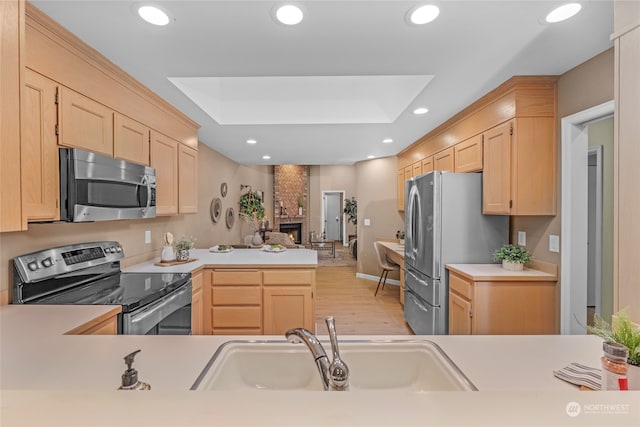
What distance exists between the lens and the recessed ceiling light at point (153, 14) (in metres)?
1.42

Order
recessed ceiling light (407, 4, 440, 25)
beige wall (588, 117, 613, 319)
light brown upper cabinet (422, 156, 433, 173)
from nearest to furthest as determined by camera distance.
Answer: recessed ceiling light (407, 4, 440, 25)
beige wall (588, 117, 613, 319)
light brown upper cabinet (422, 156, 433, 173)

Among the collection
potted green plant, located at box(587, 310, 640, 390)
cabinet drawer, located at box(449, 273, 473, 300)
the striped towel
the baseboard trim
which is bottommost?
the baseboard trim

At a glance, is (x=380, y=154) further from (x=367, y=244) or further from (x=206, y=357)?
(x=206, y=357)

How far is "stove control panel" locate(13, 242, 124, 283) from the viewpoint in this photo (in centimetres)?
160

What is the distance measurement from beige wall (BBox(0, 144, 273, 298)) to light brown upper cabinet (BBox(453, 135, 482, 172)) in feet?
10.7

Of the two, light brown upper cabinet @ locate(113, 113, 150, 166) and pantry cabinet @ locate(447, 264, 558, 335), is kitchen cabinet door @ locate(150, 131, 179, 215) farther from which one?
pantry cabinet @ locate(447, 264, 558, 335)

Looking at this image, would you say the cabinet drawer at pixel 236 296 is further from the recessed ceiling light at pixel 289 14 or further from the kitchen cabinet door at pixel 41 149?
the recessed ceiling light at pixel 289 14

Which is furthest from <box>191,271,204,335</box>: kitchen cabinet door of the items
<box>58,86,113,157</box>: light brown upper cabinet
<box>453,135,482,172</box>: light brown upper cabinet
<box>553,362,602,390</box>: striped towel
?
<box>453,135,482,172</box>: light brown upper cabinet

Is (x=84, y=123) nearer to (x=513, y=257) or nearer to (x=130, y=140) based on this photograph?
(x=130, y=140)

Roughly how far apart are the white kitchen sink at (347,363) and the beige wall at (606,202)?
Result: 3.08m

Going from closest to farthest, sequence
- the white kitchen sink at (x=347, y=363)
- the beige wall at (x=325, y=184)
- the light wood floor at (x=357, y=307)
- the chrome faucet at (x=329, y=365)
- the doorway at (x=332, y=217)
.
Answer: the chrome faucet at (x=329, y=365), the white kitchen sink at (x=347, y=363), the light wood floor at (x=357, y=307), the beige wall at (x=325, y=184), the doorway at (x=332, y=217)

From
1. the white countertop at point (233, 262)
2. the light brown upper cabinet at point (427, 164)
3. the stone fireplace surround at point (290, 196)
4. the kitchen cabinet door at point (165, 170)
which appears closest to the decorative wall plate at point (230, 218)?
the white countertop at point (233, 262)

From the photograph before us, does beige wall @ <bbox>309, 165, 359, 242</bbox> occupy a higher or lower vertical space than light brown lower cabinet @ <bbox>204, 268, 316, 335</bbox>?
higher

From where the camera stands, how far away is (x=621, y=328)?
0.77 meters
